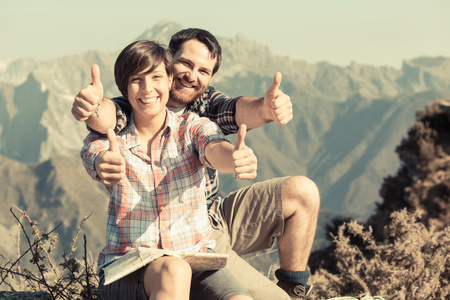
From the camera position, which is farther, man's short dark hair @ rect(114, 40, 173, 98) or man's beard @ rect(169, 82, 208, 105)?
man's beard @ rect(169, 82, 208, 105)

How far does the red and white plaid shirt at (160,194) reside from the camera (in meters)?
2.98

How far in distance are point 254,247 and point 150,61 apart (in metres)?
1.92

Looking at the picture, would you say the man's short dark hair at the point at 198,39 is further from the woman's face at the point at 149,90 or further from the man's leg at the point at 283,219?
the man's leg at the point at 283,219

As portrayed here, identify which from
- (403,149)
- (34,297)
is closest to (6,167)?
(403,149)

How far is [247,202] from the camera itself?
414 cm

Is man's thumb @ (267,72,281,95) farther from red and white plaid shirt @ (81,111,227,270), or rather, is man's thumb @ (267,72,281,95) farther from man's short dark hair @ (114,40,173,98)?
man's short dark hair @ (114,40,173,98)

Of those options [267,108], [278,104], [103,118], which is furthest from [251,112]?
[103,118]

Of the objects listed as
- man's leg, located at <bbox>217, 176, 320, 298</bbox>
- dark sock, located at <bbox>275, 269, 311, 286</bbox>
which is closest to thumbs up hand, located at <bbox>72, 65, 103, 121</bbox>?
man's leg, located at <bbox>217, 176, 320, 298</bbox>

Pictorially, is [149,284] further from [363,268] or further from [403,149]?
[403,149]

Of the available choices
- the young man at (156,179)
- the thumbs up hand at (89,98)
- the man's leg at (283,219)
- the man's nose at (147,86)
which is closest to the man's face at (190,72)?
the young man at (156,179)

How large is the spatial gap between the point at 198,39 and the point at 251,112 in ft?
2.74

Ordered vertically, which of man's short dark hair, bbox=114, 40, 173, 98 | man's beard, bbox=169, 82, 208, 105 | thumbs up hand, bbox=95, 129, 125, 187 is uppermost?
man's short dark hair, bbox=114, 40, 173, 98

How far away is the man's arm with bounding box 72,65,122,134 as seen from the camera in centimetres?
303

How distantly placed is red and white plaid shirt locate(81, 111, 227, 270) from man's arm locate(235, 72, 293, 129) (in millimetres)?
485
